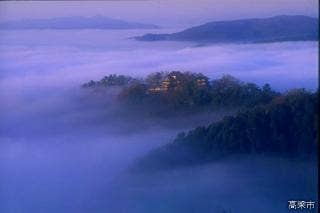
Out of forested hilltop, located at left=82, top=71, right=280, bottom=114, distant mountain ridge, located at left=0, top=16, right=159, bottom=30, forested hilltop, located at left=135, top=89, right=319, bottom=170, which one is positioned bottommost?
forested hilltop, located at left=135, top=89, right=319, bottom=170

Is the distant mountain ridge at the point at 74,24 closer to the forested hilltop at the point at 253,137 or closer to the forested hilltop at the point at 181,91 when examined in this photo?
the forested hilltop at the point at 181,91

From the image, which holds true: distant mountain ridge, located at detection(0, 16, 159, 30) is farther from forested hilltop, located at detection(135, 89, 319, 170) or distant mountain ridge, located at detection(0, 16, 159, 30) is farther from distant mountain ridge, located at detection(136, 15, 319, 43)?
forested hilltop, located at detection(135, 89, 319, 170)

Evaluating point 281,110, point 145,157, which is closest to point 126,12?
point 145,157

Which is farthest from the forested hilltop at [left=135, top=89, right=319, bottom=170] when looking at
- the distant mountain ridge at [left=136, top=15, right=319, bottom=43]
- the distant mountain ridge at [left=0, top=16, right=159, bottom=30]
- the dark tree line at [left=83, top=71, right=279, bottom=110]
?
the distant mountain ridge at [left=0, top=16, right=159, bottom=30]

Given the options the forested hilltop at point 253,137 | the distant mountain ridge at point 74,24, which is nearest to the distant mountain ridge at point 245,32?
the distant mountain ridge at point 74,24

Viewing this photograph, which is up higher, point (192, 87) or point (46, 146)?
point (192, 87)

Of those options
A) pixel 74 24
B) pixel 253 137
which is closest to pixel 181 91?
pixel 253 137

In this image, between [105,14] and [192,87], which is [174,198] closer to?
[192,87]
